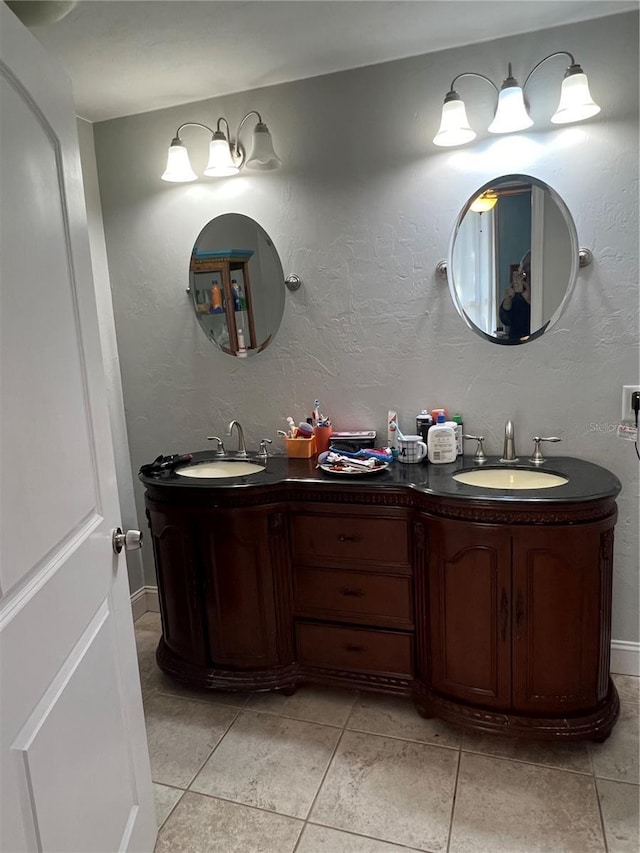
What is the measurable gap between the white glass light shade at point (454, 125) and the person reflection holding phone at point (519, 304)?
1.51 feet

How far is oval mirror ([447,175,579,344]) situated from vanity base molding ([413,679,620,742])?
1251 mm

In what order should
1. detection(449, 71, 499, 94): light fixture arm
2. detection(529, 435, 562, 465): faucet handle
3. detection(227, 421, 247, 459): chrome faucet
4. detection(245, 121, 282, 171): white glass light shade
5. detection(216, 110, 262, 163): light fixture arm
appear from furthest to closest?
detection(227, 421, 247, 459): chrome faucet < detection(216, 110, 262, 163): light fixture arm < detection(245, 121, 282, 171): white glass light shade < detection(529, 435, 562, 465): faucet handle < detection(449, 71, 499, 94): light fixture arm

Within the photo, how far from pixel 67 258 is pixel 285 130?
1.40 meters

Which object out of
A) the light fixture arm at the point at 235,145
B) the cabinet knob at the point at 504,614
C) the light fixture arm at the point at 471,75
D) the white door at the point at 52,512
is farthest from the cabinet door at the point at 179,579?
the light fixture arm at the point at 471,75

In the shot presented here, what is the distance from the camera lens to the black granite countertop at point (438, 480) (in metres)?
1.68

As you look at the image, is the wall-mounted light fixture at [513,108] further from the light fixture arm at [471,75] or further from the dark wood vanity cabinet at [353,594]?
the dark wood vanity cabinet at [353,594]

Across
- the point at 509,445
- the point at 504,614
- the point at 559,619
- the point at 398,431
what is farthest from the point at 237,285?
the point at 559,619

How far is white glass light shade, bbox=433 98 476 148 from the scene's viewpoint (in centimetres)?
189

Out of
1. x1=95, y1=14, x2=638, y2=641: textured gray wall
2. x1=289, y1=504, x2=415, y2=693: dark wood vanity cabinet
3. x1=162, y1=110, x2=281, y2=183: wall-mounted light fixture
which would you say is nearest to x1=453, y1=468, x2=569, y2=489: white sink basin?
x1=95, y1=14, x2=638, y2=641: textured gray wall

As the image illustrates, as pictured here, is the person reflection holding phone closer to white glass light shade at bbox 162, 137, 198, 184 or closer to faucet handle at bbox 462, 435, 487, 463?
faucet handle at bbox 462, 435, 487, 463

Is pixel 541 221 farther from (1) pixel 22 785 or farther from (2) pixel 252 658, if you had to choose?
(1) pixel 22 785

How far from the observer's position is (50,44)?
1.79 metres

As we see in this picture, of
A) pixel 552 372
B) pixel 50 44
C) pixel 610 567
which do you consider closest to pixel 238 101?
pixel 50 44

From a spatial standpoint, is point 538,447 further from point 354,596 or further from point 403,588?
point 354,596
